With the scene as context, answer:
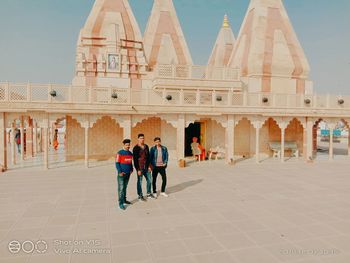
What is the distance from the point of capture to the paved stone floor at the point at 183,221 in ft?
14.6

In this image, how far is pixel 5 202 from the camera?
24.0 ft

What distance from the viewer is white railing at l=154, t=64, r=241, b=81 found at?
16.4 meters

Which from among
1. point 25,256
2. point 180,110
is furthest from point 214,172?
point 25,256

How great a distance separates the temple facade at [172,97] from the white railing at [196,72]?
0.22 feet

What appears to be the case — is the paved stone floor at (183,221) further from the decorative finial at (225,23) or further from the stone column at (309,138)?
the decorative finial at (225,23)

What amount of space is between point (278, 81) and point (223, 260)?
17736mm

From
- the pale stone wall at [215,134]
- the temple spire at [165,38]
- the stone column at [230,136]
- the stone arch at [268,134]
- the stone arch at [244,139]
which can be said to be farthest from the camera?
the temple spire at [165,38]

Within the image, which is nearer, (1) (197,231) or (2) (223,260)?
(2) (223,260)

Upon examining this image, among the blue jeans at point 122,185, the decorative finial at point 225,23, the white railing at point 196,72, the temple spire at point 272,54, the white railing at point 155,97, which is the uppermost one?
the decorative finial at point 225,23

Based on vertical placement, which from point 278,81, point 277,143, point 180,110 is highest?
point 278,81

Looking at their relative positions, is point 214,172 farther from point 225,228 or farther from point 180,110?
point 225,228

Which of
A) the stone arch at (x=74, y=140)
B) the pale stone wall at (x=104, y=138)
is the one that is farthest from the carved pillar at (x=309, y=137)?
the stone arch at (x=74, y=140)

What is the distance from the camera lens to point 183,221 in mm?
5957

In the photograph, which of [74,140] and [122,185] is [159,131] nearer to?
[74,140]
